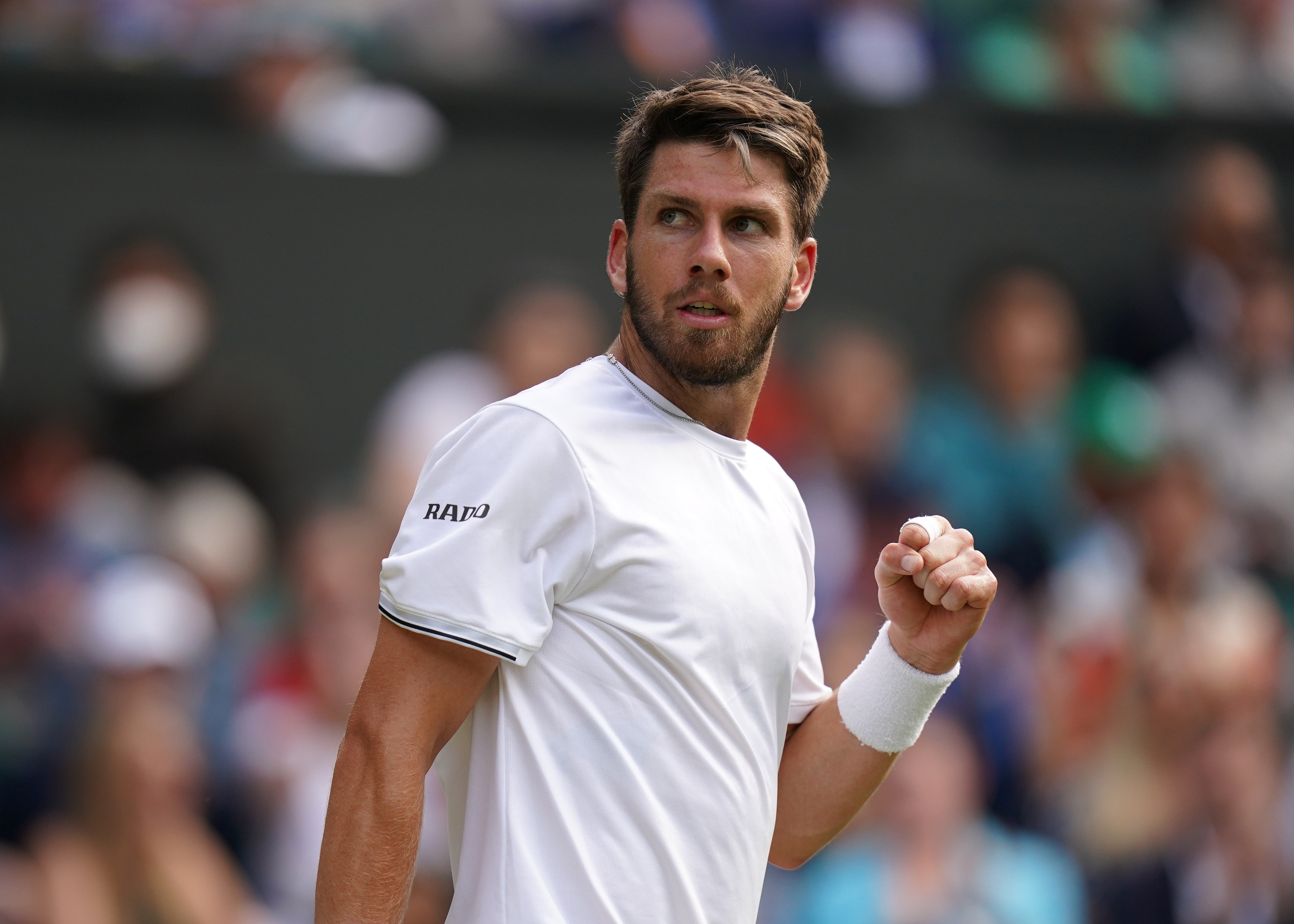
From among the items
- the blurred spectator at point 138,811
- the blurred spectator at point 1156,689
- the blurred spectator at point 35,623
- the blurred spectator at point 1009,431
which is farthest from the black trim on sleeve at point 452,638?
the blurred spectator at point 1009,431

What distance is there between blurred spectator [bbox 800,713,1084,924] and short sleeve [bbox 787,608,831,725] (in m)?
2.75

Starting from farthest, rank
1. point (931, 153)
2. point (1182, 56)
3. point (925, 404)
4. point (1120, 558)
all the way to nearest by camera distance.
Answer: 1. point (1182, 56)
2. point (931, 153)
3. point (925, 404)
4. point (1120, 558)

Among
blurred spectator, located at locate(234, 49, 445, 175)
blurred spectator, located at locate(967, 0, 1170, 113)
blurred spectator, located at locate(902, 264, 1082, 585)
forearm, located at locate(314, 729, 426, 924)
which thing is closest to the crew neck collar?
forearm, located at locate(314, 729, 426, 924)

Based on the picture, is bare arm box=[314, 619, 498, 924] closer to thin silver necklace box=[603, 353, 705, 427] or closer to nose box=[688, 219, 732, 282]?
thin silver necklace box=[603, 353, 705, 427]

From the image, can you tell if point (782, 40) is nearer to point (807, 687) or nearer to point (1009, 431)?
point (1009, 431)

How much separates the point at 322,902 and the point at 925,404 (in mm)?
5486

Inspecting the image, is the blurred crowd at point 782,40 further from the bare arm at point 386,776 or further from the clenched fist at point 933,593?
the bare arm at point 386,776

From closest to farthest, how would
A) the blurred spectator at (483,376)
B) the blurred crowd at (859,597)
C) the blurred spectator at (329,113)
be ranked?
the blurred crowd at (859,597) < the blurred spectator at (483,376) < the blurred spectator at (329,113)

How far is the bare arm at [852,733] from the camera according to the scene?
235 centimetres

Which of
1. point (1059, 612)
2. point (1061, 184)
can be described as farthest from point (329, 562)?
point (1061, 184)

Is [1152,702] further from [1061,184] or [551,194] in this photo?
[551,194]

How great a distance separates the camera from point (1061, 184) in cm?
820

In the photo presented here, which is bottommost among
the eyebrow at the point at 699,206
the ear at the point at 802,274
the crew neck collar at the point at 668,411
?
the crew neck collar at the point at 668,411

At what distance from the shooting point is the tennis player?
2074 millimetres
